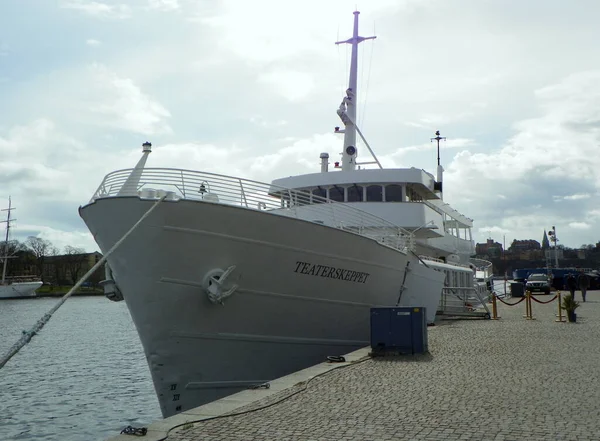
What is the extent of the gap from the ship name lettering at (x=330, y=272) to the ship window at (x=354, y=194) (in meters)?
5.24

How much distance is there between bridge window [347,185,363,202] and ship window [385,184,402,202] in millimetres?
748

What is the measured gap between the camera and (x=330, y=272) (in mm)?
11273

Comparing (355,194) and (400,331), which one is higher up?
(355,194)

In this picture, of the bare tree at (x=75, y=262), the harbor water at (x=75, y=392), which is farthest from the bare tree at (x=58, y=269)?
the harbor water at (x=75, y=392)

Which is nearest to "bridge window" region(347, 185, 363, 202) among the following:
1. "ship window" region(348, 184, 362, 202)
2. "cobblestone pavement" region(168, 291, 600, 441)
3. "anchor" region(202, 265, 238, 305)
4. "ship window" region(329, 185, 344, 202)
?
"ship window" region(348, 184, 362, 202)

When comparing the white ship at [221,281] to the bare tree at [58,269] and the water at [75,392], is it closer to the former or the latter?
the water at [75,392]

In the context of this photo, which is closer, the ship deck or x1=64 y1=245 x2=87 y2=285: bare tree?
the ship deck

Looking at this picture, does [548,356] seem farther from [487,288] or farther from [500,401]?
[487,288]

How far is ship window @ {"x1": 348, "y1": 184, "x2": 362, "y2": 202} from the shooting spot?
17.4 m

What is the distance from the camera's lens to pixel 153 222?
9.36 m

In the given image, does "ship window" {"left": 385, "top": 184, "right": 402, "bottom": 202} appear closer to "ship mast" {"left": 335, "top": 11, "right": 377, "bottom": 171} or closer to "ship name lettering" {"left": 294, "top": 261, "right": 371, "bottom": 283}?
"ship mast" {"left": 335, "top": 11, "right": 377, "bottom": 171}

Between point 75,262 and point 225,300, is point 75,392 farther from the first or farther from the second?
point 75,262

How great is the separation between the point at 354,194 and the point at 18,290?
81028 mm

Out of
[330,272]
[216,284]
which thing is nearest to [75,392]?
[216,284]
